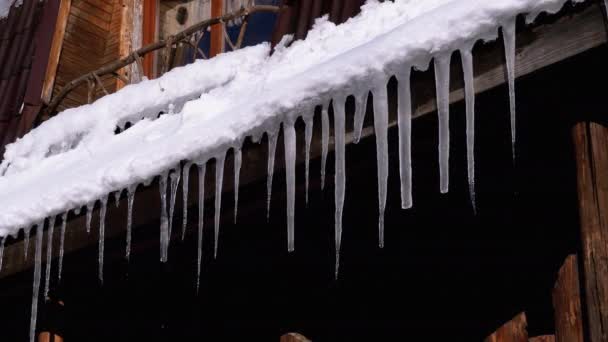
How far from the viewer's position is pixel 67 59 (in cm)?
670

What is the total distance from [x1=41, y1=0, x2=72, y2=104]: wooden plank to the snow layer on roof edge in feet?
6.03

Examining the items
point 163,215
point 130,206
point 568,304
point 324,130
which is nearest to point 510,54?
point 324,130

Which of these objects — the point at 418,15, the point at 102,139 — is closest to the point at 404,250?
the point at 418,15

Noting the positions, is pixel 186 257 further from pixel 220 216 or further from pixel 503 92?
pixel 503 92

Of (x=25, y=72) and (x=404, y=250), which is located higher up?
(x=25, y=72)

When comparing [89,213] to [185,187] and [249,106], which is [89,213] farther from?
[249,106]

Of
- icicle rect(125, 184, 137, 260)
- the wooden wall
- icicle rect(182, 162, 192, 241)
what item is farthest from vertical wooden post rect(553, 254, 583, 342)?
the wooden wall

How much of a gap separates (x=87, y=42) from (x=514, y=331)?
4.98m

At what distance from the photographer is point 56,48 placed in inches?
258

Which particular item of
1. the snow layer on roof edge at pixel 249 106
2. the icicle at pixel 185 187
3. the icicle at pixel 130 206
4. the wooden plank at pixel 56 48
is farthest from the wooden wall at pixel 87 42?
the icicle at pixel 185 187

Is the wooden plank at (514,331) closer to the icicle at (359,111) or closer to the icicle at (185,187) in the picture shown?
the icicle at (359,111)

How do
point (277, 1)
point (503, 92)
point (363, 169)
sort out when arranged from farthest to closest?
point (277, 1) → point (363, 169) → point (503, 92)

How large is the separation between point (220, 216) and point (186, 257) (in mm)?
700

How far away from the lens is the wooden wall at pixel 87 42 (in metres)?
6.62
